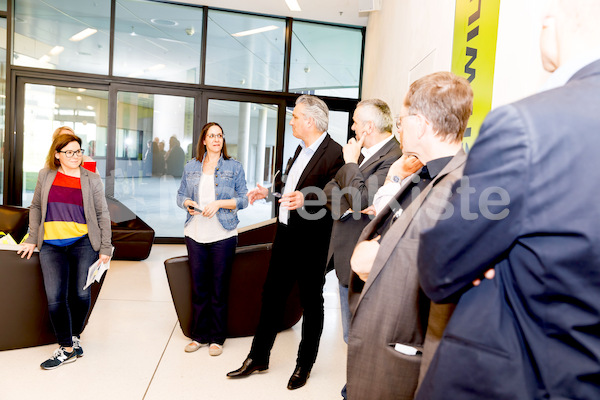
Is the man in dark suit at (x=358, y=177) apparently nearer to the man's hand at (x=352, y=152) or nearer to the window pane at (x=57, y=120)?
the man's hand at (x=352, y=152)

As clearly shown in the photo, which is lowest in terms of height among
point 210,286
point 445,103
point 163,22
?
point 210,286

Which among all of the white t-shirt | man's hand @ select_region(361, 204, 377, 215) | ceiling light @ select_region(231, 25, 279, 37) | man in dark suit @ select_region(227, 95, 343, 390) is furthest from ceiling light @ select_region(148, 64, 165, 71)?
man's hand @ select_region(361, 204, 377, 215)

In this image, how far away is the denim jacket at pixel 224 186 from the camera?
3.06 meters

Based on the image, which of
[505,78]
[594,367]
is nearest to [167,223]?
[505,78]

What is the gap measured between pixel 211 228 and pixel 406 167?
162cm

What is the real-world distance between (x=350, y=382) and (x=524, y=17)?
1.66 m

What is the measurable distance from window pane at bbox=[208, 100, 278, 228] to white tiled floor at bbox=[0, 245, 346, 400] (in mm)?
3459

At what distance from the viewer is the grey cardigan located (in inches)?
108

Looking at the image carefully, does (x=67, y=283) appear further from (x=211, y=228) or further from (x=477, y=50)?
(x=477, y=50)

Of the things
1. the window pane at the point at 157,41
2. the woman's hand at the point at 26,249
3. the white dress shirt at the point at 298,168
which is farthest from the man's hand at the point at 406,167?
the window pane at the point at 157,41

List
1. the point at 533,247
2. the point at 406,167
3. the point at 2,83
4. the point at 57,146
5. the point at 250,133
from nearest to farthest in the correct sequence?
1. the point at 533,247
2. the point at 406,167
3. the point at 57,146
4. the point at 2,83
5. the point at 250,133

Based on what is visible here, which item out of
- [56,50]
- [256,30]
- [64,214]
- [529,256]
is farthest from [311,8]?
[529,256]

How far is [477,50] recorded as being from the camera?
2.31 metres

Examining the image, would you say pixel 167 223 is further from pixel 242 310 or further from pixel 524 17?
pixel 524 17
